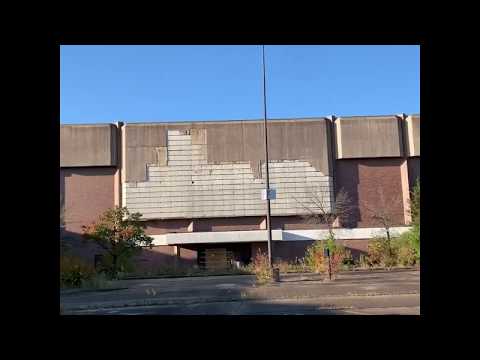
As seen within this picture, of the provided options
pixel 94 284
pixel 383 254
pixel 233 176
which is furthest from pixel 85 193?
pixel 383 254

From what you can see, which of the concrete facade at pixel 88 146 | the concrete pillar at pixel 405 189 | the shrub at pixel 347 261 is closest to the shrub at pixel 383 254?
the shrub at pixel 347 261

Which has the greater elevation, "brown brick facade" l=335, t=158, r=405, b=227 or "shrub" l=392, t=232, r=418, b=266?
"brown brick facade" l=335, t=158, r=405, b=227

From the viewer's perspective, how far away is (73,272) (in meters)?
20.3

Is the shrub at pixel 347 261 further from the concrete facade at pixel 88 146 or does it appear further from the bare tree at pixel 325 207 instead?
the concrete facade at pixel 88 146

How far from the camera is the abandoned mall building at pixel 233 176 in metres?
39.1

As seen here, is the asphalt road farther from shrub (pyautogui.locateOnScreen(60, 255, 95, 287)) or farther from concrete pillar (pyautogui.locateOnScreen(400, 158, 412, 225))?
concrete pillar (pyautogui.locateOnScreen(400, 158, 412, 225))

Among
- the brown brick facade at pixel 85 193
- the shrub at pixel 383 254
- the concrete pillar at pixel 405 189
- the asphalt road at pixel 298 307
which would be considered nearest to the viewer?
the asphalt road at pixel 298 307

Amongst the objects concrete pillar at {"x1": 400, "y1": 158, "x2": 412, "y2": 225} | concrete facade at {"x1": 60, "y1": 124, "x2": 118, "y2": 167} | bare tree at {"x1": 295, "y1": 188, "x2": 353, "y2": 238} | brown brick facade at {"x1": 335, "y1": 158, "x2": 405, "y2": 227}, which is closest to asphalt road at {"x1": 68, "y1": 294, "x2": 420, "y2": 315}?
bare tree at {"x1": 295, "y1": 188, "x2": 353, "y2": 238}

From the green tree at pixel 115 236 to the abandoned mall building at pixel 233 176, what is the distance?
510 inches

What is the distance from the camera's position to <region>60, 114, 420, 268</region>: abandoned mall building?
128 feet

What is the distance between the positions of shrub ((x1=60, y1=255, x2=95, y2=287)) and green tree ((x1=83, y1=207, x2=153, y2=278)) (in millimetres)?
2923

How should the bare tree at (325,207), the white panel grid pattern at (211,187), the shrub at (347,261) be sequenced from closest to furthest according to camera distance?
the shrub at (347,261) → the bare tree at (325,207) → the white panel grid pattern at (211,187)
